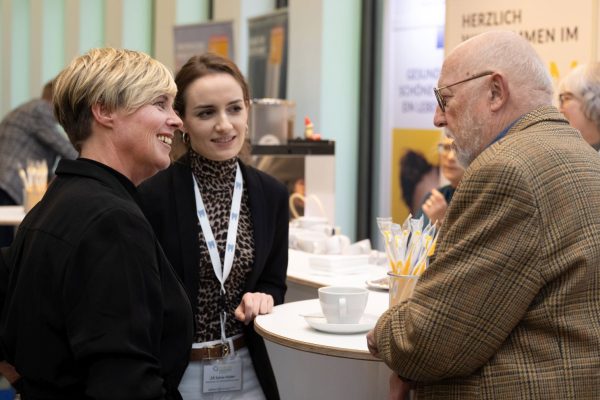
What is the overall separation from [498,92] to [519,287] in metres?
0.46

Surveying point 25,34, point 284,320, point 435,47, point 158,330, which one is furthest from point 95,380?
point 25,34

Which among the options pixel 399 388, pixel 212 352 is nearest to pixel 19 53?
pixel 212 352

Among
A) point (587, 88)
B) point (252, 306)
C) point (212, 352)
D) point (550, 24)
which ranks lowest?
point (212, 352)

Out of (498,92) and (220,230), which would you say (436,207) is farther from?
(498,92)

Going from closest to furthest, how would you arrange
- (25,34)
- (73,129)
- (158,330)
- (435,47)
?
(158,330) → (73,129) → (435,47) → (25,34)

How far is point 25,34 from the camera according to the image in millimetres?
10609

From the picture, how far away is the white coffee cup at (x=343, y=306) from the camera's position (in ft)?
6.93

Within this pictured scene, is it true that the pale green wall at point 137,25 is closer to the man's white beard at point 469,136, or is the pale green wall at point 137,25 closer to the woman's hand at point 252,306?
the woman's hand at point 252,306

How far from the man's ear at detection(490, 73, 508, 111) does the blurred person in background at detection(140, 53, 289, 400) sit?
87cm

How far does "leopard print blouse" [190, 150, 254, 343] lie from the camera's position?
7.73 ft

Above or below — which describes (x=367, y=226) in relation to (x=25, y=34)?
below

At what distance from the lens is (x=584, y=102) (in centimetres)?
355

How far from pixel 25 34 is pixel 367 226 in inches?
226

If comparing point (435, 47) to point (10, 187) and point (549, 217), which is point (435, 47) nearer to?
point (10, 187)
